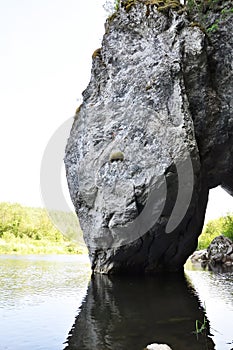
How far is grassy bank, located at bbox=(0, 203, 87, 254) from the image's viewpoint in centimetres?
4650

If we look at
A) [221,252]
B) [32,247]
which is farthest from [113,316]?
[32,247]

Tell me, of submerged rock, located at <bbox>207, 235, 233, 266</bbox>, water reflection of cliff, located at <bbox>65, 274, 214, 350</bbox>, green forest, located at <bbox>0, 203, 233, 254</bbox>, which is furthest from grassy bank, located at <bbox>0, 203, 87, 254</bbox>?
water reflection of cliff, located at <bbox>65, 274, 214, 350</bbox>

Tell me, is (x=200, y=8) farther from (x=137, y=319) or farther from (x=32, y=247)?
(x=32, y=247)

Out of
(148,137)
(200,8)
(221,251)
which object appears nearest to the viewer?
(148,137)

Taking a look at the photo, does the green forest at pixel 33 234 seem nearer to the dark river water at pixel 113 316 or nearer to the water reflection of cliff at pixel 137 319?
the dark river water at pixel 113 316

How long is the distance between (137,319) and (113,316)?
618mm

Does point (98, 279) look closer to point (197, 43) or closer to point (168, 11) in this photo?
point (197, 43)

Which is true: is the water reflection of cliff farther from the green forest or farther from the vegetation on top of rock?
the green forest

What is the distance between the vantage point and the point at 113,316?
826 cm

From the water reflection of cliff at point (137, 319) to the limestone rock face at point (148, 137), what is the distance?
11.7ft

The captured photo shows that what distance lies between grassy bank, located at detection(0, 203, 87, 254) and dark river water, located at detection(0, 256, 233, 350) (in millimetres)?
31386

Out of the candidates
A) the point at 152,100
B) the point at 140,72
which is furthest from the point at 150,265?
the point at 140,72

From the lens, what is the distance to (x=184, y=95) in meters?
15.4

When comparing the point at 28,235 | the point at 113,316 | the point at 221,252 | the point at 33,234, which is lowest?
the point at 28,235
